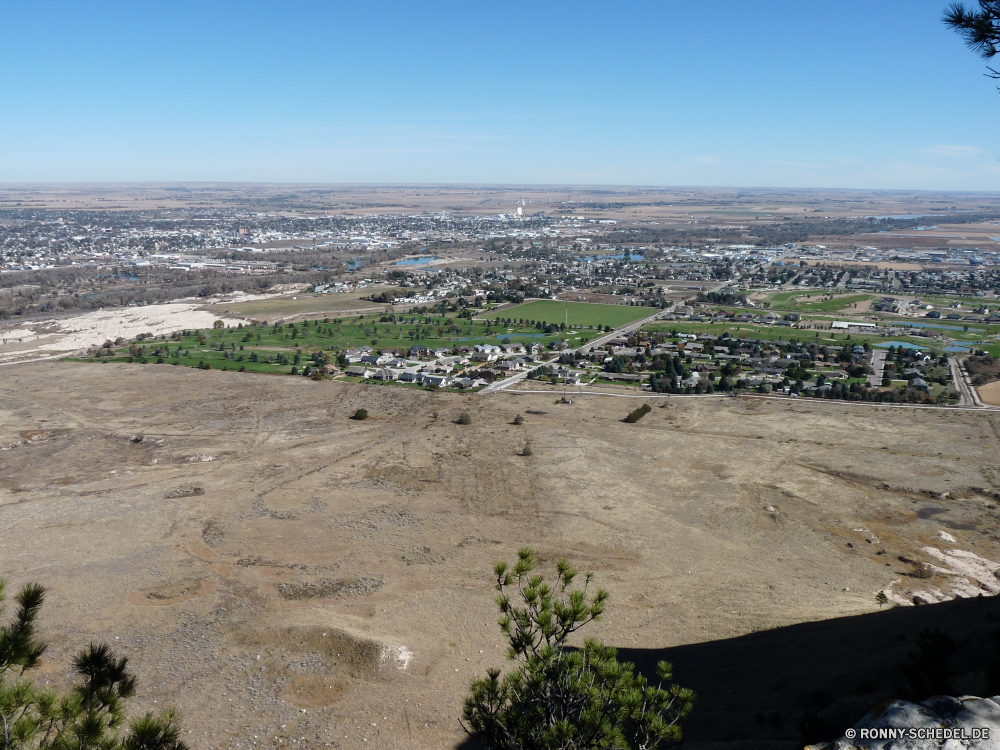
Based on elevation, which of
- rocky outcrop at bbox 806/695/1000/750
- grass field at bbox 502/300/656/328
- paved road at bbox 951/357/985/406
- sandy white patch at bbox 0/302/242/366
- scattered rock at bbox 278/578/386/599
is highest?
rocky outcrop at bbox 806/695/1000/750

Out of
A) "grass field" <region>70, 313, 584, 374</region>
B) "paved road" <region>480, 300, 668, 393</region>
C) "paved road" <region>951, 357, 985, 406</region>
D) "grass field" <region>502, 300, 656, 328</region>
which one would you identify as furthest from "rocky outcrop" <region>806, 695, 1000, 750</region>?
"grass field" <region>502, 300, 656, 328</region>

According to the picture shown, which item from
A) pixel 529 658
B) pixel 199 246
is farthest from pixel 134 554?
pixel 199 246

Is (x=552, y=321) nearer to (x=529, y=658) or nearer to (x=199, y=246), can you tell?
(x=529, y=658)

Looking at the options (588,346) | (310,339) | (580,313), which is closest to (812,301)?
(580,313)

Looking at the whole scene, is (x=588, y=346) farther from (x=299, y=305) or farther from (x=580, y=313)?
(x=299, y=305)

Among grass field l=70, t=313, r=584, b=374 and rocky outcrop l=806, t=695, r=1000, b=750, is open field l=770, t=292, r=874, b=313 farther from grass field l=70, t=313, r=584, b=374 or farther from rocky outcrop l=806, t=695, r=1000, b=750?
rocky outcrop l=806, t=695, r=1000, b=750
